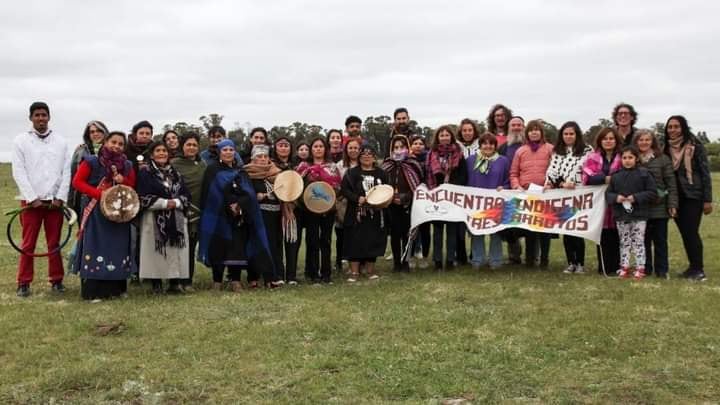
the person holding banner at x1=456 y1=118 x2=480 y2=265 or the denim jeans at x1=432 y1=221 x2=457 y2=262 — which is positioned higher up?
the person holding banner at x1=456 y1=118 x2=480 y2=265

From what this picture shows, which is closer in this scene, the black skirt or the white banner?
the black skirt

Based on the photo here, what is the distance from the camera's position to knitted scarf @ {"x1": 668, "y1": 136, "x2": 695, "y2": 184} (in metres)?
8.31

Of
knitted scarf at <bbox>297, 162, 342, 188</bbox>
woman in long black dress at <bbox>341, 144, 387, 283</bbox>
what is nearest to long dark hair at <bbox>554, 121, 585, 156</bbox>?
woman in long black dress at <bbox>341, 144, 387, 283</bbox>

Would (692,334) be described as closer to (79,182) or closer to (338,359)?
(338,359)

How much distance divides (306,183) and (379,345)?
3.51 metres

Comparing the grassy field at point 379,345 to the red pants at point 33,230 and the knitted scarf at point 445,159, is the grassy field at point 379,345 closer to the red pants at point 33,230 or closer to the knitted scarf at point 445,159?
the red pants at point 33,230

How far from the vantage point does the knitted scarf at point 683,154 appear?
8.31 metres

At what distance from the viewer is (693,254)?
8523 mm

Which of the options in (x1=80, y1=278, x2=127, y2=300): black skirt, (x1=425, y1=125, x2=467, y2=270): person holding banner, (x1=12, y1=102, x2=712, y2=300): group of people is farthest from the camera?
(x1=425, y1=125, x2=467, y2=270): person holding banner

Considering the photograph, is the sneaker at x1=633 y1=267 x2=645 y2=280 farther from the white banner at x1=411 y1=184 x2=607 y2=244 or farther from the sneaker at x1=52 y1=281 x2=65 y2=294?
the sneaker at x1=52 y1=281 x2=65 y2=294

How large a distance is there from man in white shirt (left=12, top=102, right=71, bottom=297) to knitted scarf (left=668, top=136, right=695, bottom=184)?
25.1 ft

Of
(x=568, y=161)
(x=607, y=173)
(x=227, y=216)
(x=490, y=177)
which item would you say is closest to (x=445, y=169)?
(x=490, y=177)

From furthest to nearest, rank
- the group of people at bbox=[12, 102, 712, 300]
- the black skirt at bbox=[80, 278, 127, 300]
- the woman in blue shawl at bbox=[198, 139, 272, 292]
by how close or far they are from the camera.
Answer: the woman in blue shawl at bbox=[198, 139, 272, 292]
the group of people at bbox=[12, 102, 712, 300]
the black skirt at bbox=[80, 278, 127, 300]

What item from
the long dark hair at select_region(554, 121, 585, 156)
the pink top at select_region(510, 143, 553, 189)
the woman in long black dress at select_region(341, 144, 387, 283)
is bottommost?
the woman in long black dress at select_region(341, 144, 387, 283)
